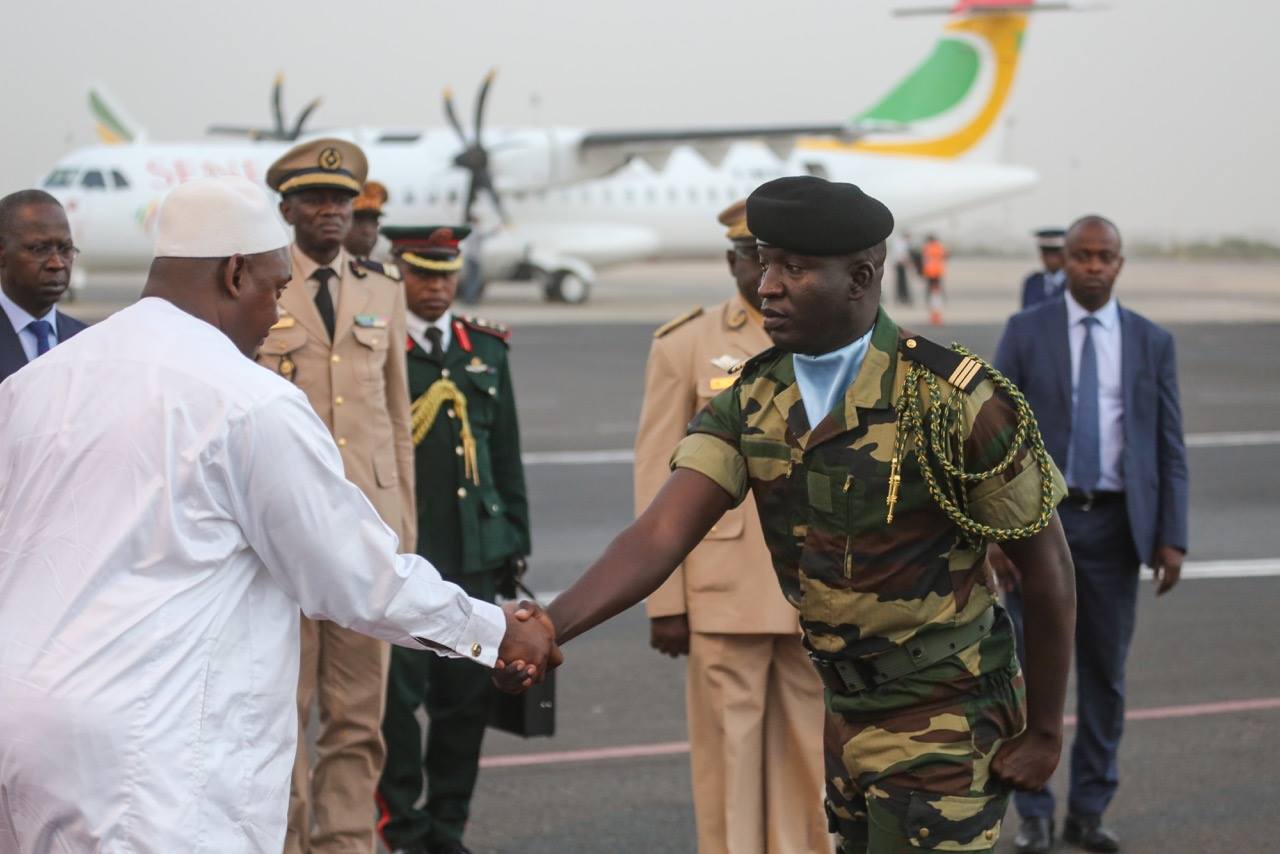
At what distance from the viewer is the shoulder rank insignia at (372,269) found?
5.34 meters

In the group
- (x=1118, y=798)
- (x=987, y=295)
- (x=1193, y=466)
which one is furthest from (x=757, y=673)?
(x=987, y=295)

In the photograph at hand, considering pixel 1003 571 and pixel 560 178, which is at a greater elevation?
pixel 1003 571

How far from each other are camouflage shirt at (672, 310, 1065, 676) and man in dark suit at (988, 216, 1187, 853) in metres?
2.28

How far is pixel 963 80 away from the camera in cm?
4431

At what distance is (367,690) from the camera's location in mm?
5094

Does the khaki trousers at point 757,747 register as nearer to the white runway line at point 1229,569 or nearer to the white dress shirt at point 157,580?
the white dress shirt at point 157,580

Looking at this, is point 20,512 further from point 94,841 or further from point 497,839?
point 497,839

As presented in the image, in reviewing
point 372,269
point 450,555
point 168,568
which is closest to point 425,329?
point 372,269

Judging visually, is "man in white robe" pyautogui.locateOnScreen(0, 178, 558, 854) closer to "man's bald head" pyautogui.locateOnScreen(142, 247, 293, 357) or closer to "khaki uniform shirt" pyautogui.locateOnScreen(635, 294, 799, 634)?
"man's bald head" pyautogui.locateOnScreen(142, 247, 293, 357)

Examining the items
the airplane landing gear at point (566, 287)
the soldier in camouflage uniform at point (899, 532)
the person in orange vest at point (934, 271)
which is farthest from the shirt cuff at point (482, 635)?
the airplane landing gear at point (566, 287)

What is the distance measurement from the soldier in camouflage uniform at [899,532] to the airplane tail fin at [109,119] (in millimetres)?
47640

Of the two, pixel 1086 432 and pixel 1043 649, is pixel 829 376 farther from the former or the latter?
pixel 1086 432

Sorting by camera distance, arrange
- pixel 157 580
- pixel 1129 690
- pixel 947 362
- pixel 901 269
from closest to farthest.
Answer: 1. pixel 157 580
2. pixel 947 362
3. pixel 1129 690
4. pixel 901 269

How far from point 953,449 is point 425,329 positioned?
9.77ft
